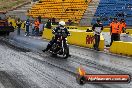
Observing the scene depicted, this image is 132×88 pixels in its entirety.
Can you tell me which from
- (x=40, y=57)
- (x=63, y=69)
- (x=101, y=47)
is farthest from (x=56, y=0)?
(x=63, y=69)

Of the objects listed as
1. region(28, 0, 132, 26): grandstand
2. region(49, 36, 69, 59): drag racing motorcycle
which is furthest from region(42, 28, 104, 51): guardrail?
region(28, 0, 132, 26): grandstand

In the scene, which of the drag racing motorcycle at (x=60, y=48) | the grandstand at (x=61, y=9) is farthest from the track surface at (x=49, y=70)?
the grandstand at (x=61, y=9)

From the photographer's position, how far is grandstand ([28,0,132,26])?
40694 mm

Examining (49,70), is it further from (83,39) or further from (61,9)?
(61,9)

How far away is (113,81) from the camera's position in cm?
509

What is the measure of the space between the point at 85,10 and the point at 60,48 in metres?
29.4

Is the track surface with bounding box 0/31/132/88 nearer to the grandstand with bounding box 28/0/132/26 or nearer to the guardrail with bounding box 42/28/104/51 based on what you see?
the guardrail with bounding box 42/28/104/51

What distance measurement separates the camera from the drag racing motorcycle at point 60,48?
16547 millimetres

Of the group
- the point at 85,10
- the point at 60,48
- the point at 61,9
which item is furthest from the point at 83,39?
the point at 61,9

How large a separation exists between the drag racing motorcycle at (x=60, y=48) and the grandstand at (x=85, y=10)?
2223 centimetres

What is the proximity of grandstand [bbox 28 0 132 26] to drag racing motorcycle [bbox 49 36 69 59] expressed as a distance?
22.2 meters

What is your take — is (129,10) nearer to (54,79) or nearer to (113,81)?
(54,79)

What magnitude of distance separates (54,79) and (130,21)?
28.9 metres

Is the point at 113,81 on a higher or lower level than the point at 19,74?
higher
